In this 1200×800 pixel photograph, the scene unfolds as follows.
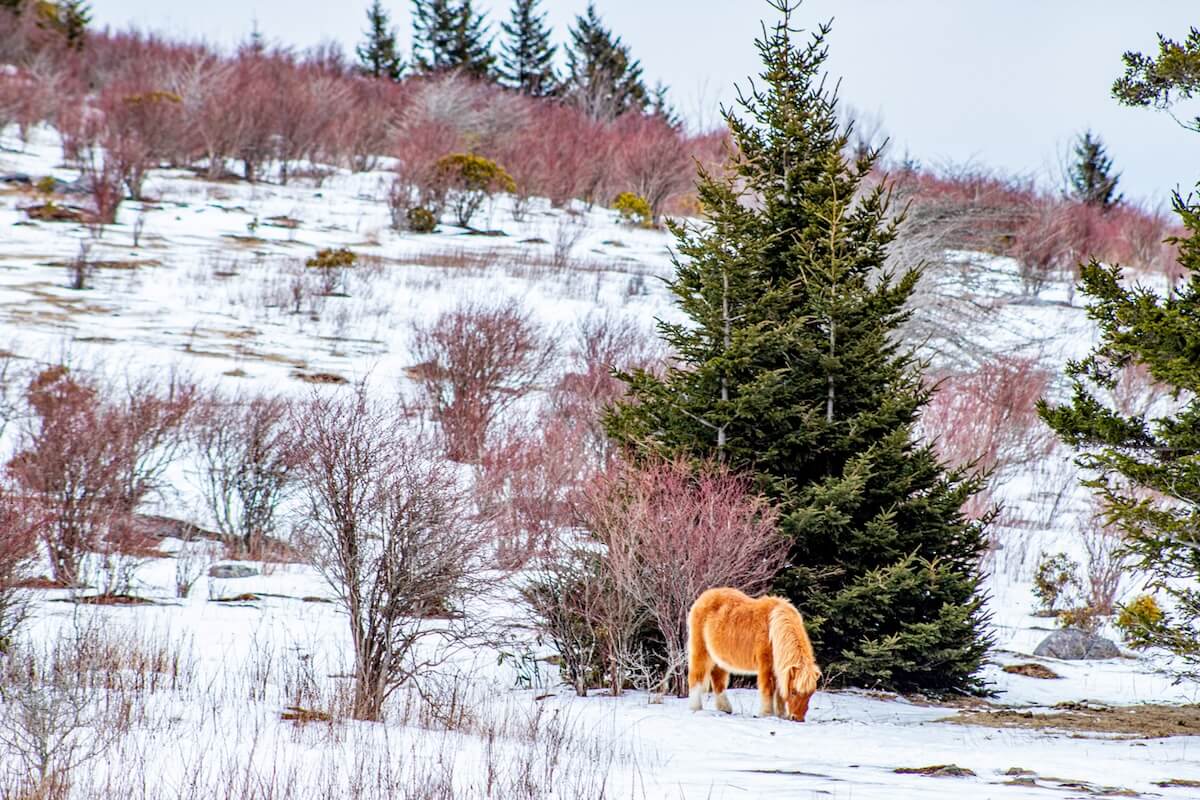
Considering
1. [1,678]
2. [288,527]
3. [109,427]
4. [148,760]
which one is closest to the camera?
[148,760]

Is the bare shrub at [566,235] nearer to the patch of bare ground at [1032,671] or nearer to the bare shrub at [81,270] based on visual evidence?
the bare shrub at [81,270]

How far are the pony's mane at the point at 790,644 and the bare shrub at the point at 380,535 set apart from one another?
2131 millimetres

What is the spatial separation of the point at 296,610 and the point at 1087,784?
24.6 ft

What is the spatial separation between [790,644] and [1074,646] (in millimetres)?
6703

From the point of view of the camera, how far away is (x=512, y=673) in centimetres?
962

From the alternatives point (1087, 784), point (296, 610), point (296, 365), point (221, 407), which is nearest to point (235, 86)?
point (296, 365)

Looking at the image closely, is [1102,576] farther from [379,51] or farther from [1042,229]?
[379,51]

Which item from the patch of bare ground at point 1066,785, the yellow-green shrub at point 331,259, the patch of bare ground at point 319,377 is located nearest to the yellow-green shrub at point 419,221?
the yellow-green shrub at point 331,259

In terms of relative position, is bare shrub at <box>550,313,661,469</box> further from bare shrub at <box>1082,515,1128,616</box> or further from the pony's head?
bare shrub at <box>1082,515,1128,616</box>

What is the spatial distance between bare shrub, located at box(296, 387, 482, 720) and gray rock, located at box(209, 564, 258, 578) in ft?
15.9

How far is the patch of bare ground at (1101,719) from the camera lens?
795cm

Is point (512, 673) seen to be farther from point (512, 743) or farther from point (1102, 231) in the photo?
point (1102, 231)

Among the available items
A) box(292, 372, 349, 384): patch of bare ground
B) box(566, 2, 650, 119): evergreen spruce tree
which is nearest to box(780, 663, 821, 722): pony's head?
box(292, 372, 349, 384): patch of bare ground

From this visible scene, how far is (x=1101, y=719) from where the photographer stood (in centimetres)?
861
